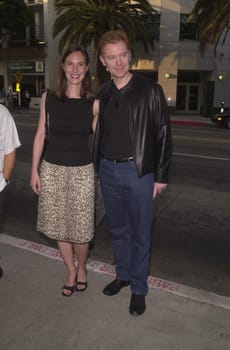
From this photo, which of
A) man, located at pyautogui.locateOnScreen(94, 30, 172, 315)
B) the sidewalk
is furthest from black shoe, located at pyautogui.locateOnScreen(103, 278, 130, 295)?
man, located at pyautogui.locateOnScreen(94, 30, 172, 315)

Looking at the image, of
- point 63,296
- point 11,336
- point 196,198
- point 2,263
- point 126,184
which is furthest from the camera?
point 196,198

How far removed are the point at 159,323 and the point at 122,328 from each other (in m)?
0.27

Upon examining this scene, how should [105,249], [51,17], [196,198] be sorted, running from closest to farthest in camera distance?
1. [105,249]
2. [196,198]
3. [51,17]

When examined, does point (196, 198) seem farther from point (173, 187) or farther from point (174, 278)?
point (174, 278)

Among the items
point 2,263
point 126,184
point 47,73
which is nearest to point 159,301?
point 126,184

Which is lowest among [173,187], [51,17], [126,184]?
[173,187]

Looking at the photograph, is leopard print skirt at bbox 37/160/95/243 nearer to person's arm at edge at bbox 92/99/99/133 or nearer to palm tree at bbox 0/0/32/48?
person's arm at edge at bbox 92/99/99/133

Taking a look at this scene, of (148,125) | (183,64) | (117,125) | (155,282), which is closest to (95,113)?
(117,125)

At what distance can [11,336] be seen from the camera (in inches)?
104

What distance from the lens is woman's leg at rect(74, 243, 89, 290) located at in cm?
319

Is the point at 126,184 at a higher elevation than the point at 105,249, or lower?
higher

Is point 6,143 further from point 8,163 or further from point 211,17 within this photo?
point 211,17

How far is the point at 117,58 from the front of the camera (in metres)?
2.79

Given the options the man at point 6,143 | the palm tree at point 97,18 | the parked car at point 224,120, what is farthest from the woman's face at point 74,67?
the palm tree at point 97,18
